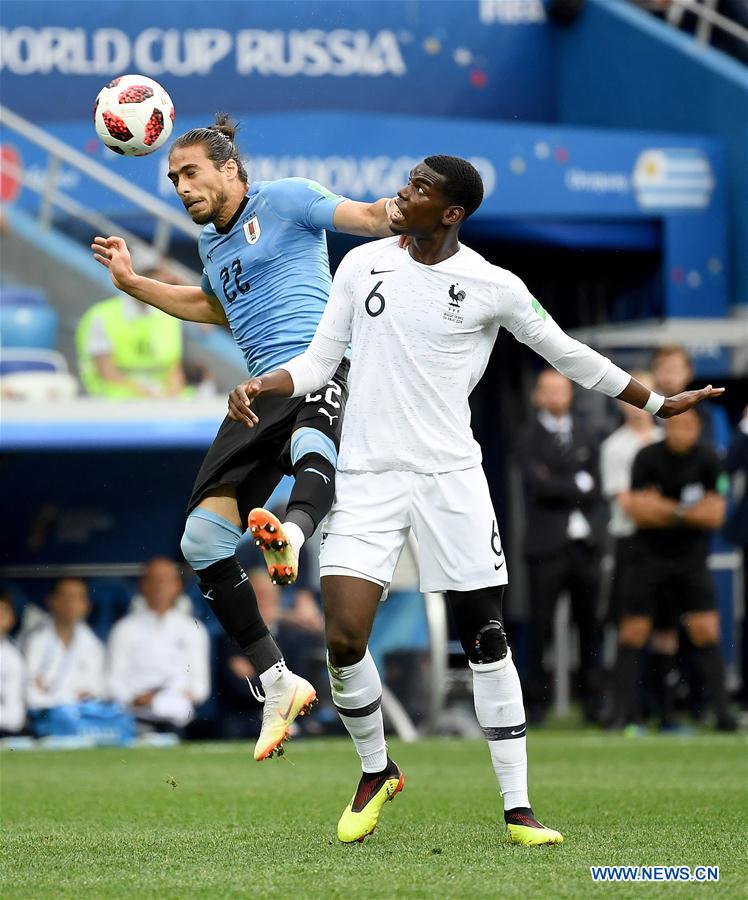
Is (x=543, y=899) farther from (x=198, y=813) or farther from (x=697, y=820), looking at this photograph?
Answer: (x=198, y=813)

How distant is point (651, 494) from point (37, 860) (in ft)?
23.2

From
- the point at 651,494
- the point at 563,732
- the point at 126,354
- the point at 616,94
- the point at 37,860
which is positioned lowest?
the point at 563,732

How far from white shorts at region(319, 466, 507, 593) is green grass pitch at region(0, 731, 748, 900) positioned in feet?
3.15

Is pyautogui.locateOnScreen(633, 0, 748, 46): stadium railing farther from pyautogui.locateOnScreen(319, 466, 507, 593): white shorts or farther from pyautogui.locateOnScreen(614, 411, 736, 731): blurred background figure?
pyautogui.locateOnScreen(319, 466, 507, 593): white shorts

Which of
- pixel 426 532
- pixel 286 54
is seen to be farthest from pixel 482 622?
pixel 286 54

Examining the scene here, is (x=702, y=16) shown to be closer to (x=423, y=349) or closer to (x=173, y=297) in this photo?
(x=173, y=297)

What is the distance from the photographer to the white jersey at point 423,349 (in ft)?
20.7

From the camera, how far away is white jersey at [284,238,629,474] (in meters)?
6.30

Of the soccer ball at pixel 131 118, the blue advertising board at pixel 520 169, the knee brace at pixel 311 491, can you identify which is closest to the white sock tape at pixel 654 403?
the knee brace at pixel 311 491

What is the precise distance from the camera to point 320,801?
8.20 metres

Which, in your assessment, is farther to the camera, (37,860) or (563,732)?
(563,732)

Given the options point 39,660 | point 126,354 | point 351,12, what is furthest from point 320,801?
point 351,12

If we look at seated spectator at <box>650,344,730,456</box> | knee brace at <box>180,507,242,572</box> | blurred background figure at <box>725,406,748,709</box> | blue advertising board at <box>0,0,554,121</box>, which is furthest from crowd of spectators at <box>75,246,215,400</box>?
knee brace at <box>180,507,242,572</box>

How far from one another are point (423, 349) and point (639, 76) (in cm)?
1286
